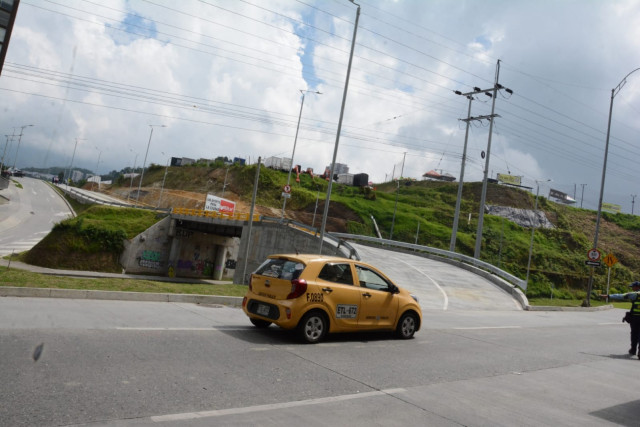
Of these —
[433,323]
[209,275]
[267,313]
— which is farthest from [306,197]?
[267,313]

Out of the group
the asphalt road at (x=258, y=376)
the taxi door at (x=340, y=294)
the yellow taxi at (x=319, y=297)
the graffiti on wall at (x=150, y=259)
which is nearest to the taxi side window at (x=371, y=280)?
the yellow taxi at (x=319, y=297)

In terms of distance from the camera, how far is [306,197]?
7275 centimetres

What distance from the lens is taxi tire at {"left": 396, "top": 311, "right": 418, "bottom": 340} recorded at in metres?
9.59

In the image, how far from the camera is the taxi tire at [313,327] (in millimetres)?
7883

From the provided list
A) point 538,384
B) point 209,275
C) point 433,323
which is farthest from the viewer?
point 209,275

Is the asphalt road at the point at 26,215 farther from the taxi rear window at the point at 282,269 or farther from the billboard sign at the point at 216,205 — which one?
the taxi rear window at the point at 282,269

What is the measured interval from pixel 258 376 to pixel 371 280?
156 inches

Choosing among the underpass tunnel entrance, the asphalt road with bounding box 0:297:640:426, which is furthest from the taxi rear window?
the underpass tunnel entrance

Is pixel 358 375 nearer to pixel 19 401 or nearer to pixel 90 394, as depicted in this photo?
pixel 90 394


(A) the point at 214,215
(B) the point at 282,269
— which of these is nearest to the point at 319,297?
(B) the point at 282,269

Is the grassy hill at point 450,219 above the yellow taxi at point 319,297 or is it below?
above

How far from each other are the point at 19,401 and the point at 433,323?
432 inches

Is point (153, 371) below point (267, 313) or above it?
below

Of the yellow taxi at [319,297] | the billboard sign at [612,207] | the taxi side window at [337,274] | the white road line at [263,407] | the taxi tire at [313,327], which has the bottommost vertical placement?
the white road line at [263,407]
